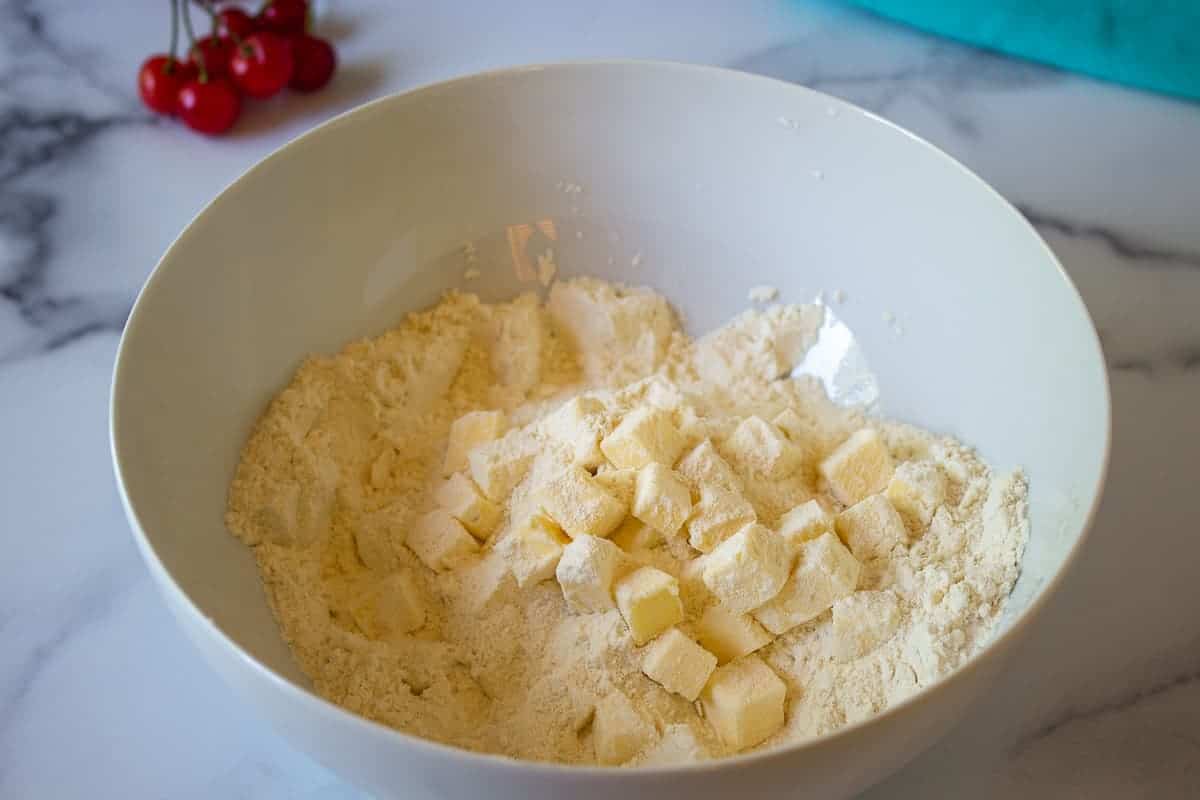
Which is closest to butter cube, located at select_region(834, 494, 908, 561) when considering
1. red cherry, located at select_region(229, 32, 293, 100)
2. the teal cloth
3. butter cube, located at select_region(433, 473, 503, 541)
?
butter cube, located at select_region(433, 473, 503, 541)

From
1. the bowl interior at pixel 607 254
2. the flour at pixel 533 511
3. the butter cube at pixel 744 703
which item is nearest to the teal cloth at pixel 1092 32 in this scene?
the bowl interior at pixel 607 254

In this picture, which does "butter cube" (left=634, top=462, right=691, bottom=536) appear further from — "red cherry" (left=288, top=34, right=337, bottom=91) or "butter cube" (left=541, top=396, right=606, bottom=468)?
"red cherry" (left=288, top=34, right=337, bottom=91)

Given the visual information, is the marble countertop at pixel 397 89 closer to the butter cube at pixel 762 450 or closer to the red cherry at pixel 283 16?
the red cherry at pixel 283 16

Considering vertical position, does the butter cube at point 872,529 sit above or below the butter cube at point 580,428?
above

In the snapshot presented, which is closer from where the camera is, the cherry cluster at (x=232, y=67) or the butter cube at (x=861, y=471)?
the butter cube at (x=861, y=471)

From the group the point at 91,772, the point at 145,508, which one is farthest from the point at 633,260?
the point at 91,772

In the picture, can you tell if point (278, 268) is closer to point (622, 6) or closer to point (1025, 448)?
point (1025, 448)
